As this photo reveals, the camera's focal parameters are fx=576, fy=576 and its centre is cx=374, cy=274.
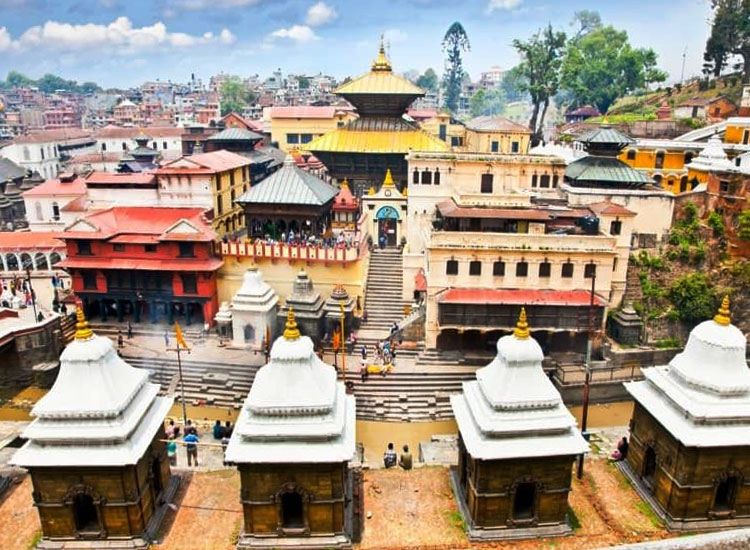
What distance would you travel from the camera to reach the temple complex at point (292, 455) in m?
13.1

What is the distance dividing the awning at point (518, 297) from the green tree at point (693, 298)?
6.03 meters

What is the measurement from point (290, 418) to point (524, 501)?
6294 millimetres

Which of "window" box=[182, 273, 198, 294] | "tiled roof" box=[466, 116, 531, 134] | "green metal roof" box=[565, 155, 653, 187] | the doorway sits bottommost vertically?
the doorway

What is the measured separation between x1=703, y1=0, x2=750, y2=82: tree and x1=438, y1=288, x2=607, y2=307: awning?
41.1 meters

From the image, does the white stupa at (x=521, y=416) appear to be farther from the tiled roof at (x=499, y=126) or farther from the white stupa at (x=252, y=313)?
the tiled roof at (x=499, y=126)

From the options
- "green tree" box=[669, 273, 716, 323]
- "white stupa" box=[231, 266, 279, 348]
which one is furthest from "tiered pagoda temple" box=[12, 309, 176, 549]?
"green tree" box=[669, 273, 716, 323]

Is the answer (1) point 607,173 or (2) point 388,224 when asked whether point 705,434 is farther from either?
(2) point 388,224

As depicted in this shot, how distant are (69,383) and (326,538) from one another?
703 centimetres

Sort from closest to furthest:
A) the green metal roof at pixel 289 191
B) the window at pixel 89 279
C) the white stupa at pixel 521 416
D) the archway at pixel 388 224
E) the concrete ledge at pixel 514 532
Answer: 1. the white stupa at pixel 521 416
2. the concrete ledge at pixel 514 532
3. the window at pixel 89 279
4. the green metal roof at pixel 289 191
5. the archway at pixel 388 224

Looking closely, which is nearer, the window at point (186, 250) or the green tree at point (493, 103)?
the window at point (186, 250)

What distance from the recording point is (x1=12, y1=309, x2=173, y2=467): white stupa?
13.0 meters

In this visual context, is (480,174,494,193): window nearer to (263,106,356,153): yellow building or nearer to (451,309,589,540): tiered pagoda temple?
(451,309,589,540): tiered pagoda temple

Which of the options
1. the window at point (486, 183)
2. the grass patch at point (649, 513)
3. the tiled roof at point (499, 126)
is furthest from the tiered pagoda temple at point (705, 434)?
the tiled roof at point (499, 126)

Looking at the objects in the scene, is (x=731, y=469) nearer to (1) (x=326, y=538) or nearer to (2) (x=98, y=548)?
(1) (x=326, y=538)
